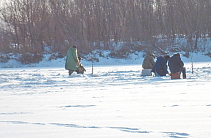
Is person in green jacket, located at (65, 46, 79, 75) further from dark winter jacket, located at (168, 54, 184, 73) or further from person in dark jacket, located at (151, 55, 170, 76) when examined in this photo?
dark winter jacket, located at (168, 54, 184, 73)

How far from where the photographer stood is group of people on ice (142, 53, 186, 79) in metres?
12.8

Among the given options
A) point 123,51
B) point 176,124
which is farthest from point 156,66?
point 123,51

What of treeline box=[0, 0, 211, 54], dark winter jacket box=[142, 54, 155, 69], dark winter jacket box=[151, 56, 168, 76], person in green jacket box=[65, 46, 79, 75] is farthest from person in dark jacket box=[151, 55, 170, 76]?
treeline box=[0, 0, 211, 54]

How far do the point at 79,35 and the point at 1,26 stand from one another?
8293 millimetres

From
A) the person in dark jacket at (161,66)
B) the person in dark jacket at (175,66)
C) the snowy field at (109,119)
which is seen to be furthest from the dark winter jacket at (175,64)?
the snowy field at (109,119)

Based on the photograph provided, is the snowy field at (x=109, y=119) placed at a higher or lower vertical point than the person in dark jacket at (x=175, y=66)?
lower

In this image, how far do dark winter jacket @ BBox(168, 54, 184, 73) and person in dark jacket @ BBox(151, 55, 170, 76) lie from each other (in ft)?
2.90

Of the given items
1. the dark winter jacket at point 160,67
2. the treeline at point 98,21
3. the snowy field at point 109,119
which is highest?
the treeline at point 98,21

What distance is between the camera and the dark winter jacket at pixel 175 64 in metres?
12.9

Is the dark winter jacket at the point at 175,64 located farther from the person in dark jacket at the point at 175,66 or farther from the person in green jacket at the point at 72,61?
the person in green jacket at the point at 72,61

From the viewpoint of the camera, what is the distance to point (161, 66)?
14.0m

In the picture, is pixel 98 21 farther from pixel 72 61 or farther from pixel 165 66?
pixel 165 66

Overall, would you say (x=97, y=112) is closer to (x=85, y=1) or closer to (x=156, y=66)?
(x=156, y=66)

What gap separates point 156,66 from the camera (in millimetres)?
13969
